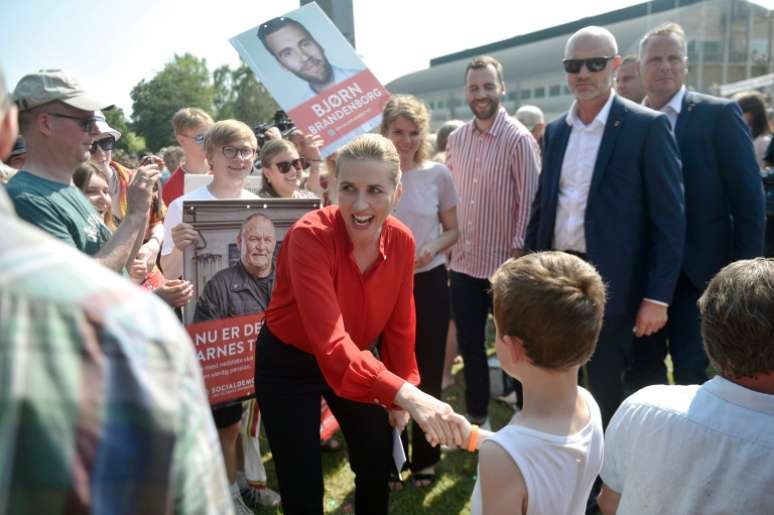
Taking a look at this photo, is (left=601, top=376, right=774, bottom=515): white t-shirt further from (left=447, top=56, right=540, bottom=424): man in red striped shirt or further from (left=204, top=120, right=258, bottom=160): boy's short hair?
(left=204, top=120, right=258, bottom=160): boy's short hair

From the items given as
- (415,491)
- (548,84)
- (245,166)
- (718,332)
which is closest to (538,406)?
(718,332)

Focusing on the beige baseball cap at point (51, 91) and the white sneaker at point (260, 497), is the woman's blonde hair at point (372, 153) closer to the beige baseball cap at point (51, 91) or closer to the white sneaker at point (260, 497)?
the beige baseball cap at point (51, 91)

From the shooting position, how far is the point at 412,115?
373 cm

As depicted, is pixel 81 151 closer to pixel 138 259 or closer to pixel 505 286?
pixel 138 259

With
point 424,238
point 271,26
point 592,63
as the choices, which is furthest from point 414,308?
point 271,26

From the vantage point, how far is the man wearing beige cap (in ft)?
7.36

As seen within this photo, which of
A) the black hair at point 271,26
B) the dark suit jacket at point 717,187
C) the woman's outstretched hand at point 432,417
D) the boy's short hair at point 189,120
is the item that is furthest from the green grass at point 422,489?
the black hair at point 271,26

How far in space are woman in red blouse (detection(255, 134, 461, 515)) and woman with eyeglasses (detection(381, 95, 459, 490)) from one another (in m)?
1.10

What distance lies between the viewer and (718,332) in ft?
5.29

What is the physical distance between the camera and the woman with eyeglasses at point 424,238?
3707 millimetres

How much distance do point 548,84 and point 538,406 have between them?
50603 millimetres

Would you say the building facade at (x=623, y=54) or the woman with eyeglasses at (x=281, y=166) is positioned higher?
the building facade at (x=623, y=54)

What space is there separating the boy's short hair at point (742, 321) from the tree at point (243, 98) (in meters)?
59.4

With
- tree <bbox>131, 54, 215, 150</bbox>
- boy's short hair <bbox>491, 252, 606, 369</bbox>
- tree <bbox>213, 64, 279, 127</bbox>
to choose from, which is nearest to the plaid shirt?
boy's short hair <bbox>491, 252, 606, 369</bbox>
